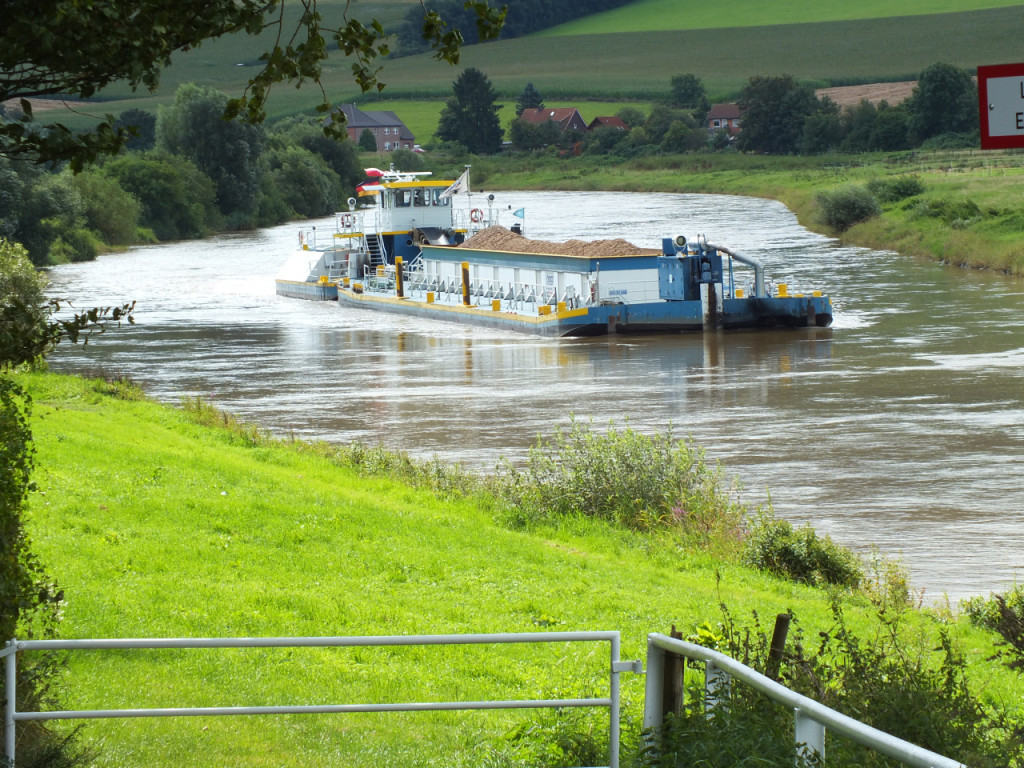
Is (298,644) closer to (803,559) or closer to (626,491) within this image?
(803,559)

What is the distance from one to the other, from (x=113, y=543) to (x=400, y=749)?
5.30 m

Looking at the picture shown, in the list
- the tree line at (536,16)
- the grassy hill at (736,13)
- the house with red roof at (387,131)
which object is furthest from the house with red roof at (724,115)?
the tree line at (536,16)

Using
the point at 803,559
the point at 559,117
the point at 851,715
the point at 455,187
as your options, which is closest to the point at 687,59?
the point at 559,117

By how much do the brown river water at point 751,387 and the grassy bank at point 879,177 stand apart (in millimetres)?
2397

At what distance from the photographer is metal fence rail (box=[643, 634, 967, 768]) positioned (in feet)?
11.6

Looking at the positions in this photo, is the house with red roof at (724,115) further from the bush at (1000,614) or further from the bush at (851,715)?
the bush at (851,715)

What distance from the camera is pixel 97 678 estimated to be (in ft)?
24.2

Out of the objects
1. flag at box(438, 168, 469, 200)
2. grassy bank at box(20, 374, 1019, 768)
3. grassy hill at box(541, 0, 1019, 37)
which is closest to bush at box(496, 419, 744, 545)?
grassy bank at box(20, 374, 1019, 768)

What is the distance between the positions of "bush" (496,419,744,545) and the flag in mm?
34446

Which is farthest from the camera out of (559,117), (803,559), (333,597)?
(559,117)

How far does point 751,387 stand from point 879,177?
53.8m

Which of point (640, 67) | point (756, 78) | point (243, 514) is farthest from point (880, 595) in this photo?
point (640, 67)

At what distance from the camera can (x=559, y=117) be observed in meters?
156

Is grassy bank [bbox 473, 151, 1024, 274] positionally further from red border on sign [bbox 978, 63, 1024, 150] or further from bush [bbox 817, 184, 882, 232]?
red border on sign [bbox 978, 63, 1024, 150]
